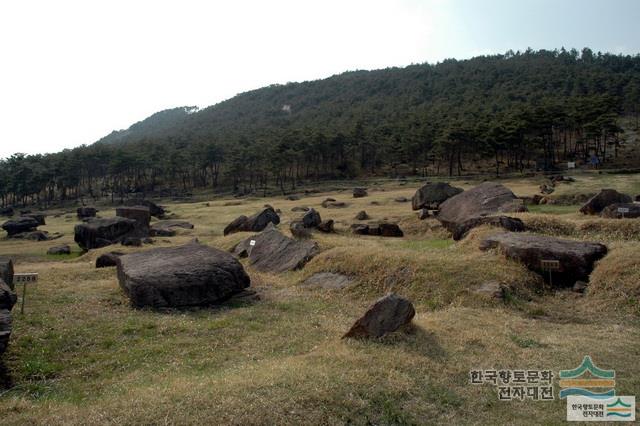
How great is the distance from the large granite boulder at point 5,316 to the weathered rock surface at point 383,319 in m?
8.27

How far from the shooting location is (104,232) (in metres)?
42.8

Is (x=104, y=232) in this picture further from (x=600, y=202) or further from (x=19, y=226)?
(x=600, y=202)

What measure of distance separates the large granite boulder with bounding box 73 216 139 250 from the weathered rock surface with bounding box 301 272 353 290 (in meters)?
25.9

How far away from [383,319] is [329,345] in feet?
Result: 5.12

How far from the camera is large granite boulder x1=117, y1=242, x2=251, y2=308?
60.6 ft

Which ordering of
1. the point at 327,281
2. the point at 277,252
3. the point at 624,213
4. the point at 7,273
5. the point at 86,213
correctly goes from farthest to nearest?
the point at 86,213
the point at 277,252
the point at 624,213
the point at 327,281
the point at 7,273

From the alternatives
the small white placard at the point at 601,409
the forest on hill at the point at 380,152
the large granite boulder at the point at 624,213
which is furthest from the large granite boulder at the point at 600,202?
the forest on hill at the point at 380,152

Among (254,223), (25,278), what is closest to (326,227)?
(254,223)

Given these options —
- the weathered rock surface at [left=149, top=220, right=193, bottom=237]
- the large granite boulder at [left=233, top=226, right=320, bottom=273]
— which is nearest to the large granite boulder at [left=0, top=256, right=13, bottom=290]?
the large granite boulder at [left=233, top=226, right=320, bottom=273]

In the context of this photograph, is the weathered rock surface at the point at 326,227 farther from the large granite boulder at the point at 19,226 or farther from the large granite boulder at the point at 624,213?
the large granite boulder at the point at 19,226

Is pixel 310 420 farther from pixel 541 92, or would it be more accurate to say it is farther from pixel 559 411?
pixel 541 92

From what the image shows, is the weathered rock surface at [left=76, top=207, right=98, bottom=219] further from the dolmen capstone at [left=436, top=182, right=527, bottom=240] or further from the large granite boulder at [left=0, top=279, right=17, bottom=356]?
the large granite boulder at [left=0, top=279, right=17, bottom=356]

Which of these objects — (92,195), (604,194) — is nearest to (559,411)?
(604,194)

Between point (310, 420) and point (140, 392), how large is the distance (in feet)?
12.1
